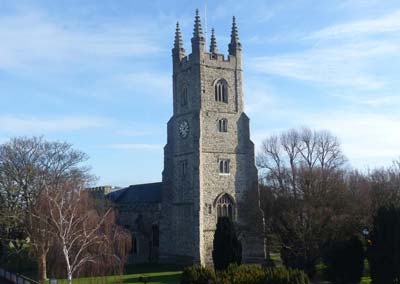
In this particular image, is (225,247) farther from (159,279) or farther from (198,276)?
(198,276)

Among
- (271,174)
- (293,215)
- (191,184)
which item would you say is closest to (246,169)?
(271,174)

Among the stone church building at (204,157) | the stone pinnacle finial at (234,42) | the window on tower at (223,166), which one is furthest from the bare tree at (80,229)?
the stone pinnacle finial at (234,42)

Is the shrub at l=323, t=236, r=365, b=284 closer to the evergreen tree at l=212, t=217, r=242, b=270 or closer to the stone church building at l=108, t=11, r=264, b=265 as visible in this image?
the evergreen tree at l=212, t=217, r=242, b=270

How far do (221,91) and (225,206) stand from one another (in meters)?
11.4

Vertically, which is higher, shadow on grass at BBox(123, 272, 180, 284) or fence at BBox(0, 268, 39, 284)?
fence at BBox(0, 268, 39, 284)

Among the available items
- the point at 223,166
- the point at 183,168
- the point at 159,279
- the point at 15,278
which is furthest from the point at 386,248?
the point at 15,278

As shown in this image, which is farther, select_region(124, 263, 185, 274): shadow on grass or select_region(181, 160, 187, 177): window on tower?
select_region(181, 160, 187, 177): window on tower

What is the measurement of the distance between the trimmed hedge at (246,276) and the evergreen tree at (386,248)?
24.7 ft

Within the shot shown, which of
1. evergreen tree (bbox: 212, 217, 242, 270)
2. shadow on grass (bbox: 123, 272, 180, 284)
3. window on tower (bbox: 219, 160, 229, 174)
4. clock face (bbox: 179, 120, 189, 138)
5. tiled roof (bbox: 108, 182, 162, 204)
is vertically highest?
clock face (bbox: 179, 120, 189, 138)

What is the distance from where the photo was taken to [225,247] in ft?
125

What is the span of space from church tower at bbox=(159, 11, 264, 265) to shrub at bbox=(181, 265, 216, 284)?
60.5 ft

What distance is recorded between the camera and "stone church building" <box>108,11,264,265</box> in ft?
155

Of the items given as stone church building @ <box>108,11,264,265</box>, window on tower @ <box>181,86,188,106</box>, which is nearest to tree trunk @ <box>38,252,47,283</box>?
stone church building @ <box>108,11,264,265</box>

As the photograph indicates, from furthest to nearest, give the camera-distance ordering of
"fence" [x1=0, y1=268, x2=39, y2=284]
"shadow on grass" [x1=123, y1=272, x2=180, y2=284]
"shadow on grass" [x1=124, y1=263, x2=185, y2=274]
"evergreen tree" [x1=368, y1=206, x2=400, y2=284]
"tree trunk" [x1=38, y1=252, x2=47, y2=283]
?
"shadow on grass" [x1=124, y1=263, x2=185, y2=274], "shadow on grass" [x1=123, y1=272, x2=180, y2=284], "tree trunk" [x1=38, y1=252, x2=47, y2=283], "fence" [x1=0, y1=268, x2=39, y2=284], "evergreen tree" [x1=368, y1=206, x2=400, y2=284]
